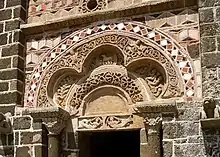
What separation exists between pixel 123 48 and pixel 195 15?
3.10ft

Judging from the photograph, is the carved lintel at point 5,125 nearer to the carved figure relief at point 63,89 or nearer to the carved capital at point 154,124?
the carved figure relief at point 63,89

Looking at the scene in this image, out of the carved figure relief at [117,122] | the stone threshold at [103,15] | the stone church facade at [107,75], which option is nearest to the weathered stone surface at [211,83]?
the stone church facade at [107,75]

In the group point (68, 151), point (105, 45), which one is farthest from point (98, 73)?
point (68, 151)

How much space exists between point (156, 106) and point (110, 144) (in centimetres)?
242

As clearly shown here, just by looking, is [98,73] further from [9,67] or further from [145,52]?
[9,67]

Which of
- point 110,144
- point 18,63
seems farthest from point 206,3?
point 110,144

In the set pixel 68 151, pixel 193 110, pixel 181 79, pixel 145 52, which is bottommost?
pixel 68 151

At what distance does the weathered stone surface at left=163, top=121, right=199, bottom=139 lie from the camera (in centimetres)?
483

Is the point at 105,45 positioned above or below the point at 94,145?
above

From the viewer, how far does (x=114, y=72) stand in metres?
5.50

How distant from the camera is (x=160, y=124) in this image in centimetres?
497

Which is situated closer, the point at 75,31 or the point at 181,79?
the point at 181,79

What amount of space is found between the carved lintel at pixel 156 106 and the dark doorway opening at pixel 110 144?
37.8 inches

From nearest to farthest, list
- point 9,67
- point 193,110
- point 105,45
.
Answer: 1. point 193,110
2. point 105,45
3. point 9,67
